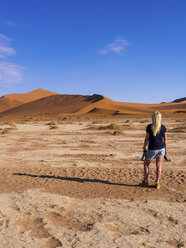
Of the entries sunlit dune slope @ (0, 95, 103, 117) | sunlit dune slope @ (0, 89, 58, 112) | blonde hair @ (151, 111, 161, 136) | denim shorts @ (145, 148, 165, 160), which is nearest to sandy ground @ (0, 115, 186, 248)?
denim shorts @ (145, 148, 165, 160)

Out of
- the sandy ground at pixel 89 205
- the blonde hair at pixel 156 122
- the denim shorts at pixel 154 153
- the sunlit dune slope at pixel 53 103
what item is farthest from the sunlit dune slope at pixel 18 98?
the blonde hair at pixel 156 122

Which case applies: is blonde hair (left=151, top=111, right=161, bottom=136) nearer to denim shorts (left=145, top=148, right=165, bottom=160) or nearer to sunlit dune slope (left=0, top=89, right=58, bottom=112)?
denim shorts (left=145, top=148, right=165, bottom=160)

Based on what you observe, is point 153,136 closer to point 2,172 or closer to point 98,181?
point 98,181

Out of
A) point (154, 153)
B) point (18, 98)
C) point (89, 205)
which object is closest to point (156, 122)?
point (154, 153)

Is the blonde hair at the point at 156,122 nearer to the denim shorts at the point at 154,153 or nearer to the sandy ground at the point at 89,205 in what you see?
the denim shorts at the point at 154,153

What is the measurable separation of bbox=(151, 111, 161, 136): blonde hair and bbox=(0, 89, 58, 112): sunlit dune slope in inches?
3589

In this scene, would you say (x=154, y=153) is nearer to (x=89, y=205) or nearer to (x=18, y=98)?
(x=89, y=205)

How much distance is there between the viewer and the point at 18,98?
362ft

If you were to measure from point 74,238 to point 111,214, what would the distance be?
0.99m

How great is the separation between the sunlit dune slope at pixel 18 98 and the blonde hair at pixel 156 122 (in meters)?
91.2

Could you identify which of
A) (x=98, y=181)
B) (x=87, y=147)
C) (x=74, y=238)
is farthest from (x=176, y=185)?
(x=87, y=147)

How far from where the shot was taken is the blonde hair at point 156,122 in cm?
534

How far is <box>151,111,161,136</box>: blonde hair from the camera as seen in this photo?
17.5ft

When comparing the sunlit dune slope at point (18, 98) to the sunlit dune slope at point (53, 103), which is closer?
the sunlit dune slope at point (53, 103)
